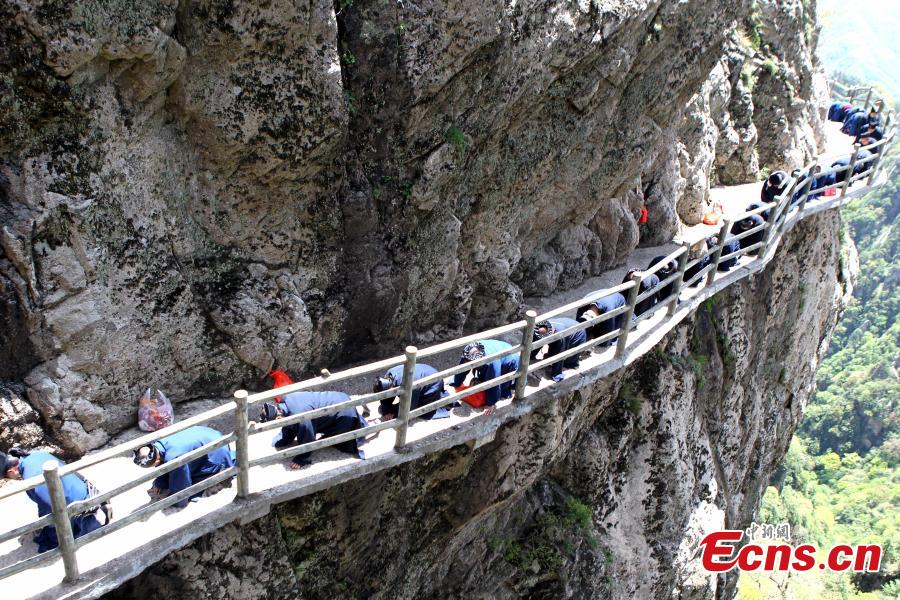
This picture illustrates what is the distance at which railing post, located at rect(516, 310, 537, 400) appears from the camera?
317 inches

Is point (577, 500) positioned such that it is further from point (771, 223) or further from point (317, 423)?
point (771, 223)

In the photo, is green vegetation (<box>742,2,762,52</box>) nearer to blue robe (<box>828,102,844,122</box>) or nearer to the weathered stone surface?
the weathered stone surface

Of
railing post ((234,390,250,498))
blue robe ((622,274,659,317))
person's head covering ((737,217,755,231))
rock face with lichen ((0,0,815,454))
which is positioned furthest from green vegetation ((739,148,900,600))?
railing post ((234,390,250,498))

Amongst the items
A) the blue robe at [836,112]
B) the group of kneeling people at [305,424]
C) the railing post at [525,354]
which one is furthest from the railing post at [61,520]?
the blue robe at [836,112]

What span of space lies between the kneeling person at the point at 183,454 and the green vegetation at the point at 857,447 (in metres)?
22.8

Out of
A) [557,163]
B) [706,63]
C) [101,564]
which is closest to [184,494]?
[101,564]

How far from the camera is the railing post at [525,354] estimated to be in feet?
26.5

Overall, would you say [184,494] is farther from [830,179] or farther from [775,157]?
[775,157]

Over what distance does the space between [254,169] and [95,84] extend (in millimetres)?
1858

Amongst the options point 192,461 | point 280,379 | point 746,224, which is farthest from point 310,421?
point 746,224

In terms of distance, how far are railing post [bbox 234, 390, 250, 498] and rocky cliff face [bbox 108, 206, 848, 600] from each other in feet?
2.39

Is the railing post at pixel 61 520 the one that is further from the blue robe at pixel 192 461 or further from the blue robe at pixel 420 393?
the blue robe at pixel 420 393

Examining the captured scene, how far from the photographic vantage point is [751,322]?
16.6 metres

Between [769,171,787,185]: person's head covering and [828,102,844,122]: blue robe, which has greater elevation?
[828,102,844,122]: blue robe
